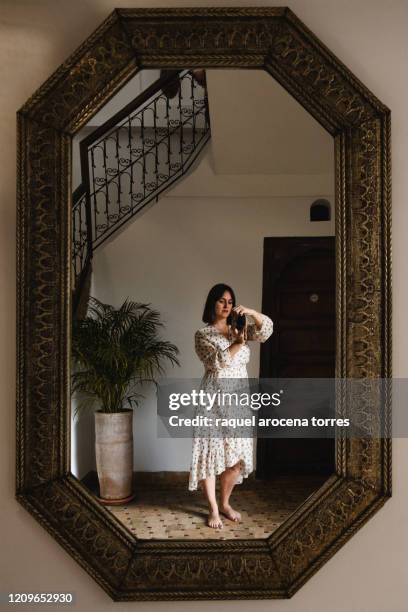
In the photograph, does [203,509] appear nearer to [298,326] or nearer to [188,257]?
[298,326]

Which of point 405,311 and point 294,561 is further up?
point 405,311

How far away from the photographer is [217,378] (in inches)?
59.3

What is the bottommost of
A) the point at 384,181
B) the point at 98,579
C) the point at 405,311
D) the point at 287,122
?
the point at 98,579

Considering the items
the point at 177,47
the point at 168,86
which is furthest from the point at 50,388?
the point at 177,47

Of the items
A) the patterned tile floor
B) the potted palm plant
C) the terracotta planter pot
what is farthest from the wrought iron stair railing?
the patterned tile floor

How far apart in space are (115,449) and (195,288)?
1.56 ft

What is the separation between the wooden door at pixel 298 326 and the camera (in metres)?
1.49

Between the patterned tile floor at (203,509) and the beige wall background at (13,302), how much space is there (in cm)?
22

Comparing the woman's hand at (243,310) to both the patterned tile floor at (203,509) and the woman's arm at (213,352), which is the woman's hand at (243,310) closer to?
the woman's arm at (213,352)

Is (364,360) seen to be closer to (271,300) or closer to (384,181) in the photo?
(271,300)

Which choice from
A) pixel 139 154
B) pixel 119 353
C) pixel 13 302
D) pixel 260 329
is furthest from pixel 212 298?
pixel 13 302

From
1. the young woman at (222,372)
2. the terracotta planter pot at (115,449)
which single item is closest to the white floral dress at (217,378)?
the young woman at (222,372)

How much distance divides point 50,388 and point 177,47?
987 mm

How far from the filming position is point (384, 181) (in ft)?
5.05
